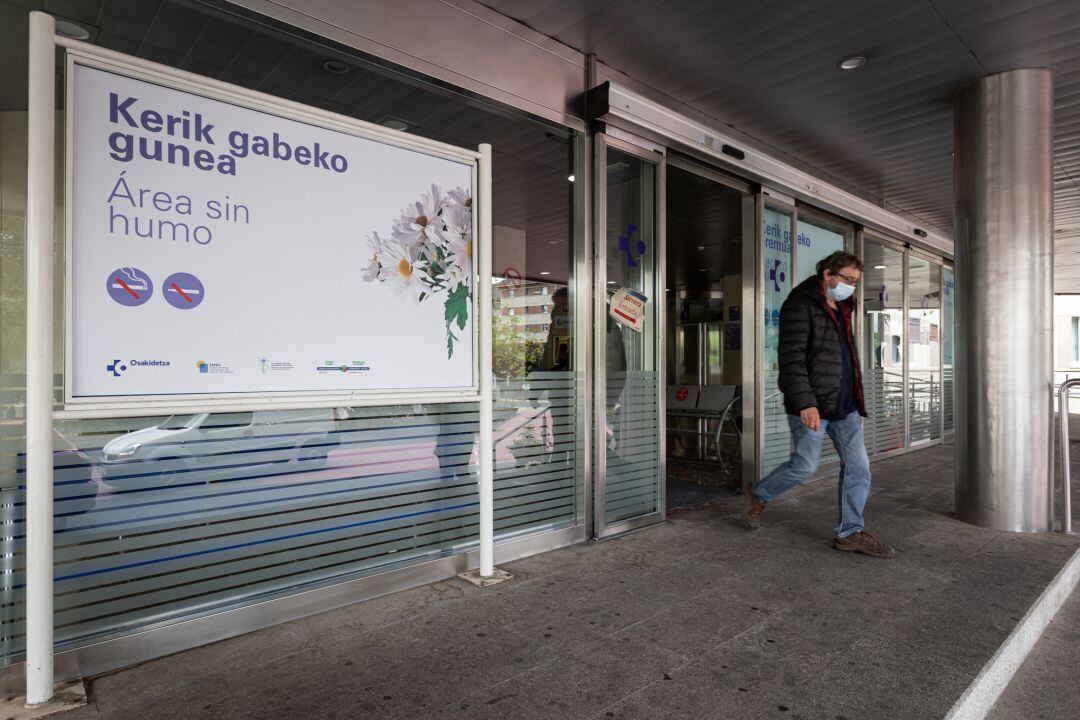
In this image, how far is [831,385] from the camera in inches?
144

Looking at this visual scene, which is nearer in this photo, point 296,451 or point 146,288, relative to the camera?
point 146,288

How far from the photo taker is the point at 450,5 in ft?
10.7

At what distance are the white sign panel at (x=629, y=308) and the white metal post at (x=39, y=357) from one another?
2821mm

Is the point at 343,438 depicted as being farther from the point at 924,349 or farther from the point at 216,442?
the point at 924,349

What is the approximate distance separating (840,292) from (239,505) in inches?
127

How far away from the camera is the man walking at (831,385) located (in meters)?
3.65

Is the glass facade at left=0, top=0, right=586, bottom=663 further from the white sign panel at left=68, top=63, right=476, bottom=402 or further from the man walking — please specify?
the man walking

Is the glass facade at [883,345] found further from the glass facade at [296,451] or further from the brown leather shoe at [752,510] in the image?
the glass facade at [296,451]

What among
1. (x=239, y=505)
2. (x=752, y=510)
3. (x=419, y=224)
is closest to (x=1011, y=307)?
(x=752, y=510)

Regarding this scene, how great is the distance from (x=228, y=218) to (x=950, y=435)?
31.2 feet

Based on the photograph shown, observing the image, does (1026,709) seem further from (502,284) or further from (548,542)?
(502,284)

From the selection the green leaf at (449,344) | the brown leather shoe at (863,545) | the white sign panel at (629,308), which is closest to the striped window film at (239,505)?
the green leaf at (449,344)

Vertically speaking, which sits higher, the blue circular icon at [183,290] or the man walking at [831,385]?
the blue circular icon at [183,290]

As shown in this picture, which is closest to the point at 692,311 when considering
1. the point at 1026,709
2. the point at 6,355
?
the point at 1026,709
